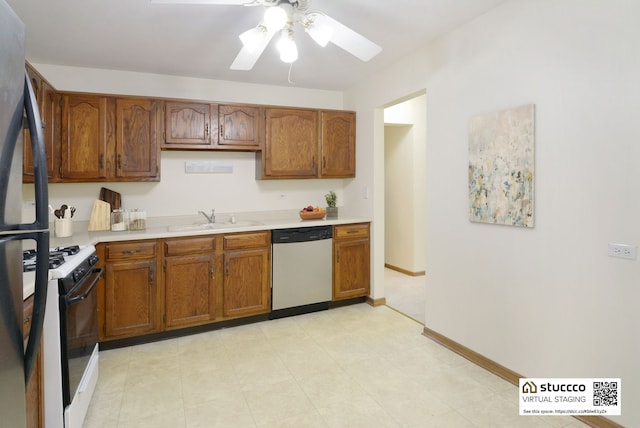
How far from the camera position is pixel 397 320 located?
3.66 metres

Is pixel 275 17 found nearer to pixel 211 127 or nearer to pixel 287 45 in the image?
pixel 287 45

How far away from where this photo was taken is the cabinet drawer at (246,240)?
11.4 ft

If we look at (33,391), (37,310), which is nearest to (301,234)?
(33,391)

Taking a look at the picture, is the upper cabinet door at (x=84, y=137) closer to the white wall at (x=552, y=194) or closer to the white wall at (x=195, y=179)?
the white wall at (x=195, y=179)

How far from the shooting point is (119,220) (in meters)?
3.42

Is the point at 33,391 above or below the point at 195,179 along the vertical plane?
below

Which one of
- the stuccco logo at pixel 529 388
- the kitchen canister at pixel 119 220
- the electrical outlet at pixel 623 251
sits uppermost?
the kitchen canister at pixel 119 220

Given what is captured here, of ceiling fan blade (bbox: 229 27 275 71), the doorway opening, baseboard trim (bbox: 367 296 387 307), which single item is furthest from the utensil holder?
the doorway opening

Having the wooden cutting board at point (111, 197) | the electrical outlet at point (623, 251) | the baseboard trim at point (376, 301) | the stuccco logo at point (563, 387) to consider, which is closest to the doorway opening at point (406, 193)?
the baseboard trim at point (376, 301)

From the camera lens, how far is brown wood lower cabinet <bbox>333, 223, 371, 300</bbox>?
3980 mm

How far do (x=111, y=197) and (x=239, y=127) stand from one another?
1423 millimetres

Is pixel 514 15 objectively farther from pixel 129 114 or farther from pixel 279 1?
pixel 129 114

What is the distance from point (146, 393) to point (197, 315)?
100 cm

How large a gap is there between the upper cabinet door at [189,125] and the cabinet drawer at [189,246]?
96 cm
